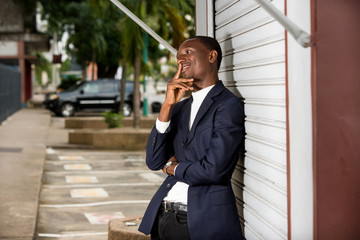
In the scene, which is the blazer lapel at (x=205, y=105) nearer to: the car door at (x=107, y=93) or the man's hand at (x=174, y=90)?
the man's hand at (x=174, y=90)

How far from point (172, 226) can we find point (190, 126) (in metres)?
0.53

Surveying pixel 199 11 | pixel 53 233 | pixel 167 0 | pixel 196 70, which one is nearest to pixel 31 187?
pixel 53 233

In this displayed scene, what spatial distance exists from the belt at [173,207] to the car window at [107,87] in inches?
1043

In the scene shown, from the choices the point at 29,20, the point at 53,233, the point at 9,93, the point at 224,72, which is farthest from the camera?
the point at 29,20

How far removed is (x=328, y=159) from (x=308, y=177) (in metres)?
0.12

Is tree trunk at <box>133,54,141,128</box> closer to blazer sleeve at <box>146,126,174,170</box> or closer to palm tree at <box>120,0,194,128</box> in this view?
palm tree at <box>120,0,194,128</box>

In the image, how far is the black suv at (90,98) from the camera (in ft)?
96.3

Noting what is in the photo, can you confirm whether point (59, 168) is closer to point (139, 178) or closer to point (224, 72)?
point (139, 178)

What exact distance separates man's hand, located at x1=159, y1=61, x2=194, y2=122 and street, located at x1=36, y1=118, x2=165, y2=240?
3.56m

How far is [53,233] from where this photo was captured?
22.4 ft

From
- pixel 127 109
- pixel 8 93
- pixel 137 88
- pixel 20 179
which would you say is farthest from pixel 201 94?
pixel 127 109

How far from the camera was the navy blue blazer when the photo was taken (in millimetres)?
3037

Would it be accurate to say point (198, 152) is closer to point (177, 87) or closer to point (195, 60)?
point (177, 87)

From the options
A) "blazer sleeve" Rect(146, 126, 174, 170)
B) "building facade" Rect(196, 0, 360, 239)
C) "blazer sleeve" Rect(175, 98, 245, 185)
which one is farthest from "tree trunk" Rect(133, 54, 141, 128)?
"building facade" Rect(196, 0, 360, 239)
